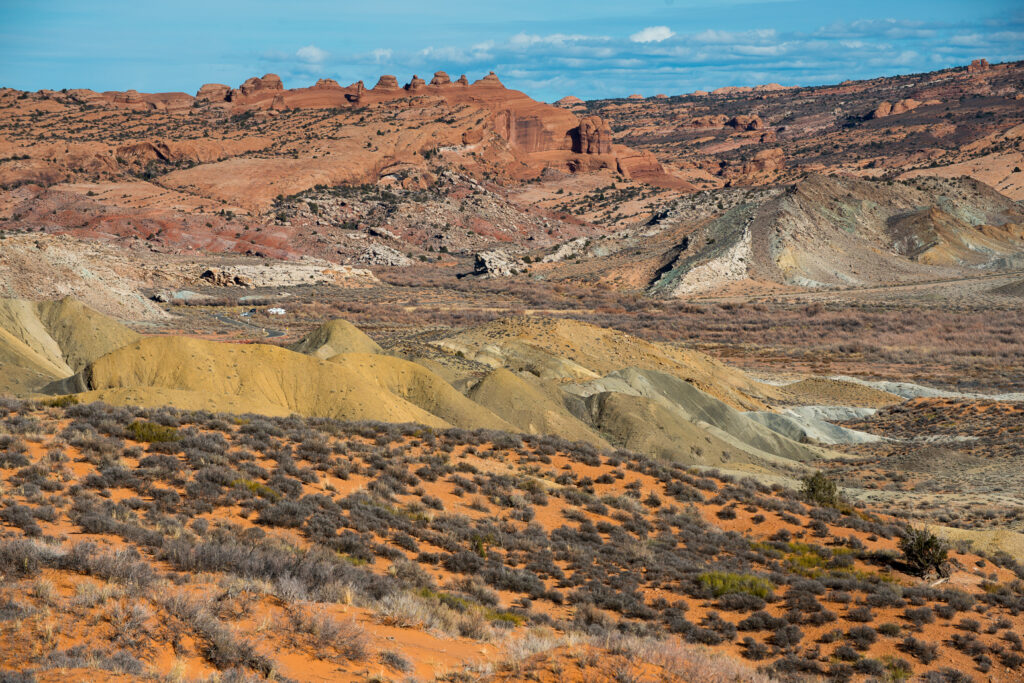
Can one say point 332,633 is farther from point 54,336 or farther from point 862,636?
point 54,336

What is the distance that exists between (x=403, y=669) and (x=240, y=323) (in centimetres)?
6375

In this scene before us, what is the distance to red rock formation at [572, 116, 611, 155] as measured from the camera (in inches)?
6722

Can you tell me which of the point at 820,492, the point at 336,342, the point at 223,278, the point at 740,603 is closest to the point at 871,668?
the point at 740,603

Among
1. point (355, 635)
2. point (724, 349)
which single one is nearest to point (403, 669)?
point (355, 635)

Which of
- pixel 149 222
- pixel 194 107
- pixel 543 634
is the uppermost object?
pixel 194 107

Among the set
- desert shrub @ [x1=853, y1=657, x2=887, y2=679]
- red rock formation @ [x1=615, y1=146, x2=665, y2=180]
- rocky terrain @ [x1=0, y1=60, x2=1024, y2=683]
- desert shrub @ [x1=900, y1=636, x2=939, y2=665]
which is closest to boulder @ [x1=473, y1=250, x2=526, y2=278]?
rocky terrain @ [x1=0, y1=60, x2=1024, y2=683]

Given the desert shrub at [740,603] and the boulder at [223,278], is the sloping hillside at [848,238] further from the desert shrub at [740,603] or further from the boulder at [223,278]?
the desert shrub at [740,603]

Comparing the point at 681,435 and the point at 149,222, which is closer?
Answer: the point at 681,435

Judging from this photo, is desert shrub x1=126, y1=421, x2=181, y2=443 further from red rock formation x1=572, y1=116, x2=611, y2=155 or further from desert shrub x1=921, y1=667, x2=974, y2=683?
red rock formation x1=572, y1=116, x2=611, y2=155

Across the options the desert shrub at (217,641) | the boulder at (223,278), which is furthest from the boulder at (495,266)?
the desert shrub at (217,641)

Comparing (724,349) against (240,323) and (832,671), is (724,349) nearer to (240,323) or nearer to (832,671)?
(240,323)

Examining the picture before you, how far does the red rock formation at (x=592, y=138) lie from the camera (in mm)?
170750

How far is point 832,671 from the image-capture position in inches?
461

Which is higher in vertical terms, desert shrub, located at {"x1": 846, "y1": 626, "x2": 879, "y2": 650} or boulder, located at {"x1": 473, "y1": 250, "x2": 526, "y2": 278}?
boulder, located at {"x1": 473, "y1": 250, "x2": 526, "y2": 278}
